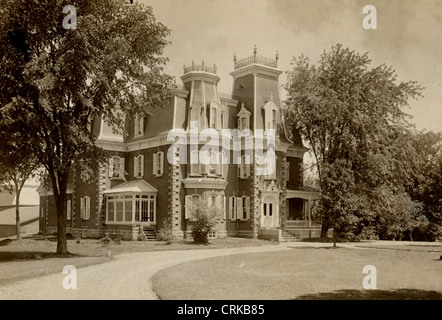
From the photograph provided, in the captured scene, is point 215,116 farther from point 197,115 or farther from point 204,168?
point 204,168

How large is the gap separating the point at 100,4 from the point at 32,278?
11707 millimetres

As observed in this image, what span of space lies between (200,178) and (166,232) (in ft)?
14.9

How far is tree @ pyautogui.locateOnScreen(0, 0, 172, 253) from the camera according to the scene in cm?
Answer: 2019

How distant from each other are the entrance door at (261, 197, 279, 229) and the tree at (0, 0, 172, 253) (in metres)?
16.2

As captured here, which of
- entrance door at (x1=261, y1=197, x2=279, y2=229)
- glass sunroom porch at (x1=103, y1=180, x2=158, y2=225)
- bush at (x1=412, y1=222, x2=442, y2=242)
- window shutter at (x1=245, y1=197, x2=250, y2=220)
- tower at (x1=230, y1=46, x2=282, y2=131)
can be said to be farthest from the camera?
bush at (x1=412, y1=222, x2=442, y2=242)

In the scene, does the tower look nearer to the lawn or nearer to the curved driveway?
the lawn

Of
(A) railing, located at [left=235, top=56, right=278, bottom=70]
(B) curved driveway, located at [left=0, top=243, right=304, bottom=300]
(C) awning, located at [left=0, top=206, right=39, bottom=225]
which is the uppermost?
(A) railing, located at [left=235, top=56, right=278, bottom=70]

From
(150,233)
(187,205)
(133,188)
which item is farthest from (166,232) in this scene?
(133,188)

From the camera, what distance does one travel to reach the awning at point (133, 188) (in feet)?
117

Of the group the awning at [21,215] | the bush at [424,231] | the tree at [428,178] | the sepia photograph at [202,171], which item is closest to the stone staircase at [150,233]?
the sepia photograph at [202,171]

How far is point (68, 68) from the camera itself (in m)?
20.2

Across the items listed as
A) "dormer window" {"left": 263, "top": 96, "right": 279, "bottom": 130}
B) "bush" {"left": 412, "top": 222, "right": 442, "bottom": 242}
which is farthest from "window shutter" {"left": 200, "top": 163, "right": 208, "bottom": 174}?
"bush" {"left": 412, "top": 222, "right": 442, "bottom": 242}

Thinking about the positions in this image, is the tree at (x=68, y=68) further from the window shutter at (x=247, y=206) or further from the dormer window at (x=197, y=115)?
the window shutter at (x=247, y=206)
